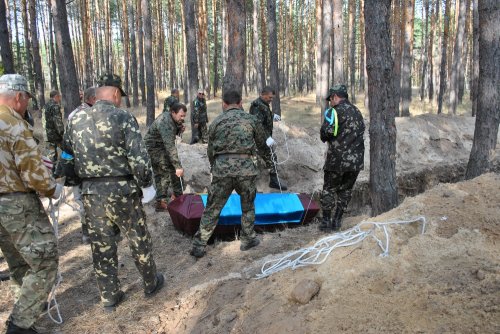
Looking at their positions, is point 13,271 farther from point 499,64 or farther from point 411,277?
point 499,64

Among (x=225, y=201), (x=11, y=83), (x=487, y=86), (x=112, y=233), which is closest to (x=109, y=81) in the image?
(x=11, y=83)

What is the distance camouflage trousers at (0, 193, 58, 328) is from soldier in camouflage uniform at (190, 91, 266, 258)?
1869 mm

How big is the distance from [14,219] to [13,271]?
2.42 feet

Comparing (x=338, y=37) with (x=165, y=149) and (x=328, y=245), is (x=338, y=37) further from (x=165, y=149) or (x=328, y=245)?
(x=328, y=245)

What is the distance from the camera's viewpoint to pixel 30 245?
3.14m

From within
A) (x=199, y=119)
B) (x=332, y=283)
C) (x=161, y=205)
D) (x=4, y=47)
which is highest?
(x=4, y=47)

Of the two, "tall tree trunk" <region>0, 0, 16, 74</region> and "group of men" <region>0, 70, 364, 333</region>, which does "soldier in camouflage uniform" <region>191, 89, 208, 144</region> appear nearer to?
"tall tree trunk" <region>0, 0, 16, 74</region>

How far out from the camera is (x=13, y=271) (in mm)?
3531

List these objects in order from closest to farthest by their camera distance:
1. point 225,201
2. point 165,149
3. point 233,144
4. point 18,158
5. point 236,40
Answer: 1. point 18,158
2. point 233,144
3. point 225,201
4. point 165,149
5. point 236,40

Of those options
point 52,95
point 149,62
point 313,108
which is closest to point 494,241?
point 52,95

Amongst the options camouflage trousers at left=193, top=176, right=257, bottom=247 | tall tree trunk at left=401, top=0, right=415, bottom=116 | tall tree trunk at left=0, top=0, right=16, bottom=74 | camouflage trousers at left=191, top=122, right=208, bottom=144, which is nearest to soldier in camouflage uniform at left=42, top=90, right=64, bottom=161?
tall tree trunk at left=0, top=0, right=16, bottom=74

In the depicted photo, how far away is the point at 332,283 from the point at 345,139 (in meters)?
2.80

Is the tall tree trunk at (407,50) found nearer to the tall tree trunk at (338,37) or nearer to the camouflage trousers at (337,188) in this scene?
the tall tree trunk at (338,37)

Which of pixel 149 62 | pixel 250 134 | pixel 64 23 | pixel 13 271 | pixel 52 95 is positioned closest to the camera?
pixel 13 271
